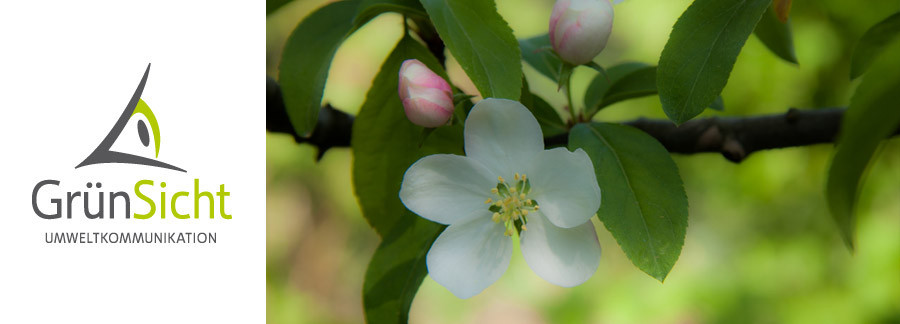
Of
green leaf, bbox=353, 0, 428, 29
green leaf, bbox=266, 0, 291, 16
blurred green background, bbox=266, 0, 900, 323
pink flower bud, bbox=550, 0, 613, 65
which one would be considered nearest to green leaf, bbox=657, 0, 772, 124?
pink flower bud, bbox=550, 0, 613, 65

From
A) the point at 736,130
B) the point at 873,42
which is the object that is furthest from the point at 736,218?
the point at 873,42

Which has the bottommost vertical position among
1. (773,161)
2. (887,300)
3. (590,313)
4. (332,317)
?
(332,317)

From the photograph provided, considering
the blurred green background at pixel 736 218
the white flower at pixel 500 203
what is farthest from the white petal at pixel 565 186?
the blurred green background at pixel 736 218

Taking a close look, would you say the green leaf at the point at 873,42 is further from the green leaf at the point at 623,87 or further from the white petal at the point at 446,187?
the white petal at the point at 446,187

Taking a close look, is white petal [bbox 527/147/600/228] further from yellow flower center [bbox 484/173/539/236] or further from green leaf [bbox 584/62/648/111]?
green leaf [bbox 584/62/648/111]

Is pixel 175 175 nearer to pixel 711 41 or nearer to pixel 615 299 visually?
pixel 711 41

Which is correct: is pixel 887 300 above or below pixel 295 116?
below

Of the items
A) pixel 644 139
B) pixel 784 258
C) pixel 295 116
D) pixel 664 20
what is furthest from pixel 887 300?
pixel 295 116
